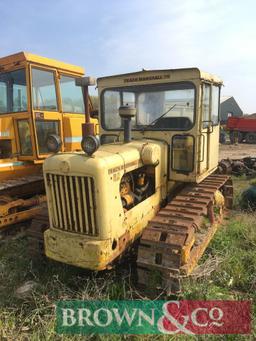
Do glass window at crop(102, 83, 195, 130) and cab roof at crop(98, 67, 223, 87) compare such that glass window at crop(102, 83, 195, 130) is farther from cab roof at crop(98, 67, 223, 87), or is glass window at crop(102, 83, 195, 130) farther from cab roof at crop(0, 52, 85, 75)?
cab roof at crop(0, 52, 85, 75)

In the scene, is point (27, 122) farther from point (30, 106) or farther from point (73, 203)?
point (73, 203)

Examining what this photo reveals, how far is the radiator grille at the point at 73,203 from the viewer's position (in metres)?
3.54

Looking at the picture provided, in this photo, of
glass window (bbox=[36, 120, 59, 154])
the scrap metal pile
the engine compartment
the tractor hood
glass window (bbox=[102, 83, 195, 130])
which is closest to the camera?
the tractor hood

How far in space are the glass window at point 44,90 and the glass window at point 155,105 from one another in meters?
1.87

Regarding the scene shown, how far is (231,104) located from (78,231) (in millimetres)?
47151

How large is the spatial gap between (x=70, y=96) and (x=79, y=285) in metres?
4.68

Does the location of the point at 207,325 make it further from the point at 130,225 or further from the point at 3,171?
the point at 3,171

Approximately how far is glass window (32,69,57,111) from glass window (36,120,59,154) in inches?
11.8

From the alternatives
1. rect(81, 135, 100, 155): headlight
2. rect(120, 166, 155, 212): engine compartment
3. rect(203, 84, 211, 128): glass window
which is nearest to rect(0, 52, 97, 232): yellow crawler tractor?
rect(120, 166, 155, 212): engine compartment

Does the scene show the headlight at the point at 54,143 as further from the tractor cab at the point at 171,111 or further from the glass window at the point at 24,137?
the glass window at the point at 24,137

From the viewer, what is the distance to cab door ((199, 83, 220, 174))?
16.7 feet

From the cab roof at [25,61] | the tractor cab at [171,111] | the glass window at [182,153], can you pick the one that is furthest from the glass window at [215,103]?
the cab roof at [25,61]

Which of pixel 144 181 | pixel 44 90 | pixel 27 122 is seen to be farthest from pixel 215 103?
pixel 27 122

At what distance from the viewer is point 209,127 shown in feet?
17.9
